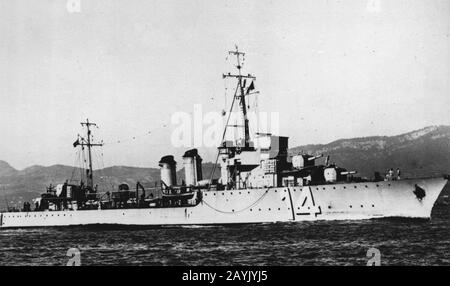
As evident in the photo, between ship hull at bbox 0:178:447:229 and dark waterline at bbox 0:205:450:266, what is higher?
ship hull at bbox 0:178:447:229

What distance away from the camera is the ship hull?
77.5 feet

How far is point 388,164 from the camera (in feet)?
312

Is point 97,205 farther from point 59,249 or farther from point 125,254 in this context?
point 125,254

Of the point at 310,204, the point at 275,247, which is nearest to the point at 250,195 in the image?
the point at 310,204

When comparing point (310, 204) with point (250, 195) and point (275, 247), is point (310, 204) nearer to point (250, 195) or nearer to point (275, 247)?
point (250, 195)

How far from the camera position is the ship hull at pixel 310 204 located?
23609mm

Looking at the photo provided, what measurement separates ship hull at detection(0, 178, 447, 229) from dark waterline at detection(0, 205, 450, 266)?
703 mm

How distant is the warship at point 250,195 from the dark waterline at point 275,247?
1053mm

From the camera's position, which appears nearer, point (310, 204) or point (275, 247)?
point (275, 247)

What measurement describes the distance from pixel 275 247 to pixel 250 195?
32.2 ft

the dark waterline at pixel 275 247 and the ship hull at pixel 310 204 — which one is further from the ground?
the ship hull at pixel 310 204

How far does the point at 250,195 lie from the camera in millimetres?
27250

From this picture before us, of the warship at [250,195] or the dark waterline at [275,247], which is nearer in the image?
the dark waterline at [275,247]

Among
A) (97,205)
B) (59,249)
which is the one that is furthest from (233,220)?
(97,205)
